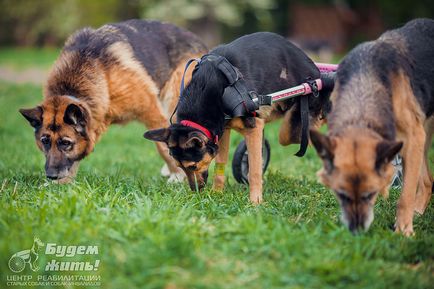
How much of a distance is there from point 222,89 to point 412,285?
9.40 ft

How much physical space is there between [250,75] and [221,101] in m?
0.50

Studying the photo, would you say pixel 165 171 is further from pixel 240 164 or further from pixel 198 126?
pixel 198 126

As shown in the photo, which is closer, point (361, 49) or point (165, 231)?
point (165, 231)

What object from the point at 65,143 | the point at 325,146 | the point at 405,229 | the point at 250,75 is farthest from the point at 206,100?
the point at 405,229

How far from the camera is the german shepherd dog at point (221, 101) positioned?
559cm

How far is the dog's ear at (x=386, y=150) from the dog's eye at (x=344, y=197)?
357mm

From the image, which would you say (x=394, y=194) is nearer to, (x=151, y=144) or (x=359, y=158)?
(x=359, y=158)

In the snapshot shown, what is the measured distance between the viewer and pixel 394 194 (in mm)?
6121

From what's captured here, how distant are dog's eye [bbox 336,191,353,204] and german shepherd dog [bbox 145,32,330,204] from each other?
60.5 inches

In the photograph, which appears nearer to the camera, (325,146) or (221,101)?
(325,146)

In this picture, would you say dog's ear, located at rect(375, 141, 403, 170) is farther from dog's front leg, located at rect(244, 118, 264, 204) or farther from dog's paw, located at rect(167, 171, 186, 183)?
dog's paw, located at rect(167, 171, 186, 183)

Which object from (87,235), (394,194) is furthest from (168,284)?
(394,194)

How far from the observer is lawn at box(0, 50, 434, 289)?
12.2 ft

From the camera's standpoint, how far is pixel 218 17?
26453mm
